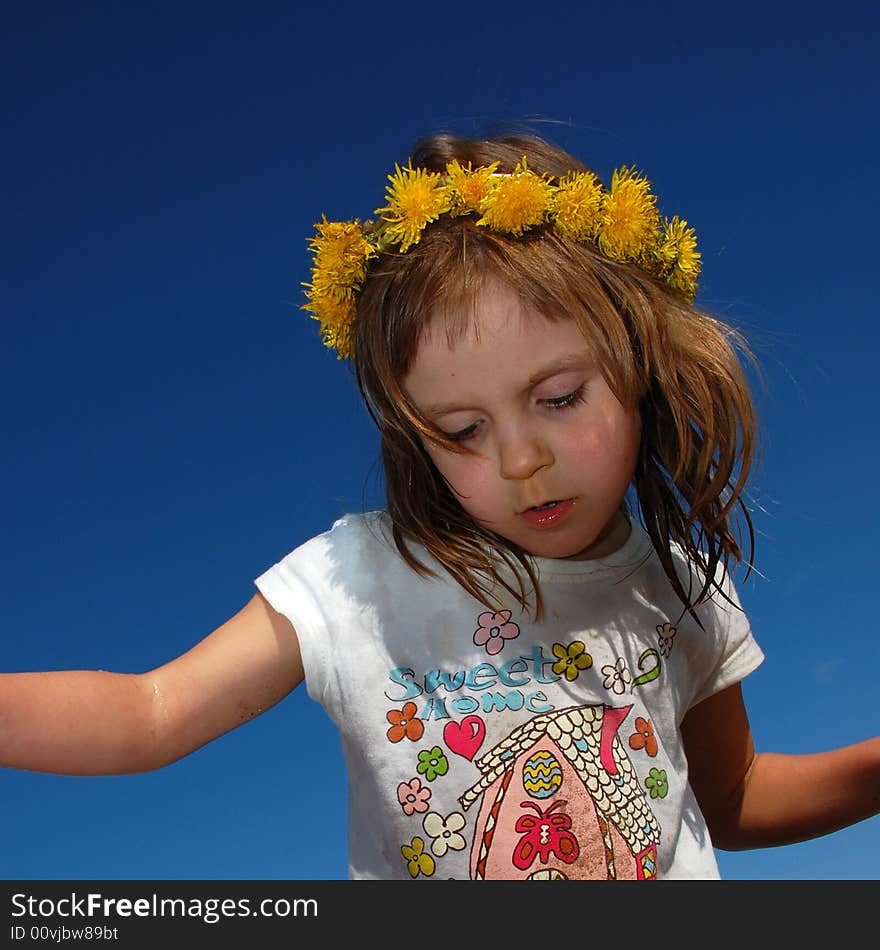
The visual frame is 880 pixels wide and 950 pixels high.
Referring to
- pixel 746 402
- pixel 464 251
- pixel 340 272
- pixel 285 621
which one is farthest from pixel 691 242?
pixel 285 621

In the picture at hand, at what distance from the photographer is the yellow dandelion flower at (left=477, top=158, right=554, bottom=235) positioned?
216 cm

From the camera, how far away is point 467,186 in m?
2.21

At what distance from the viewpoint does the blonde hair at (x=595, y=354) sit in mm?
2092

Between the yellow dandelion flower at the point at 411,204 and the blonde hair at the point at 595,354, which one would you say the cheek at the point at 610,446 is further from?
the yellow dandelion flower at the point at 411,204

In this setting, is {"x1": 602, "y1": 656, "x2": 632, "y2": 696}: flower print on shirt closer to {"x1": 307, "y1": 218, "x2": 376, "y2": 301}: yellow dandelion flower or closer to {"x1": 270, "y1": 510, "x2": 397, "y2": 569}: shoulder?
{"x1": 270, "y1": 510, "x2": 397, "y2": 569}: shoulder

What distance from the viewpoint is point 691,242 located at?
2.39 metres

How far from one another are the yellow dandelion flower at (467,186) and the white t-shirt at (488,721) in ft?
1.99

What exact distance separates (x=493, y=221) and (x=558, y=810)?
3.34 feet

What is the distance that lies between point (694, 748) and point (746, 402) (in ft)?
2.57

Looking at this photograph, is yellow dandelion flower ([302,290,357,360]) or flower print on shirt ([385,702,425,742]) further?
yellow dandelion flower ([302,290,357,360])

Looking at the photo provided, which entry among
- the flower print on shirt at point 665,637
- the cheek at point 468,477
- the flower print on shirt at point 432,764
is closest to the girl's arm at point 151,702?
the flower print on shirt at point 432,764

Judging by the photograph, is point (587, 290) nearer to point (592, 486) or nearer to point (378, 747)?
point (592, 486)

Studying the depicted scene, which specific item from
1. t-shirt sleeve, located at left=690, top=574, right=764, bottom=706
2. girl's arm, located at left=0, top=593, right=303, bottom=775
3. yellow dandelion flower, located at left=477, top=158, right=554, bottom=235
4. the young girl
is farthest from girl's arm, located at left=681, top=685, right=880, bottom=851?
yellow dandelion flower, located at left=477, top=158, right=554, bottom=235

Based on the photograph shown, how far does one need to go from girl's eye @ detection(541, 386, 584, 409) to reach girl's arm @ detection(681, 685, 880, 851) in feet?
2.84
